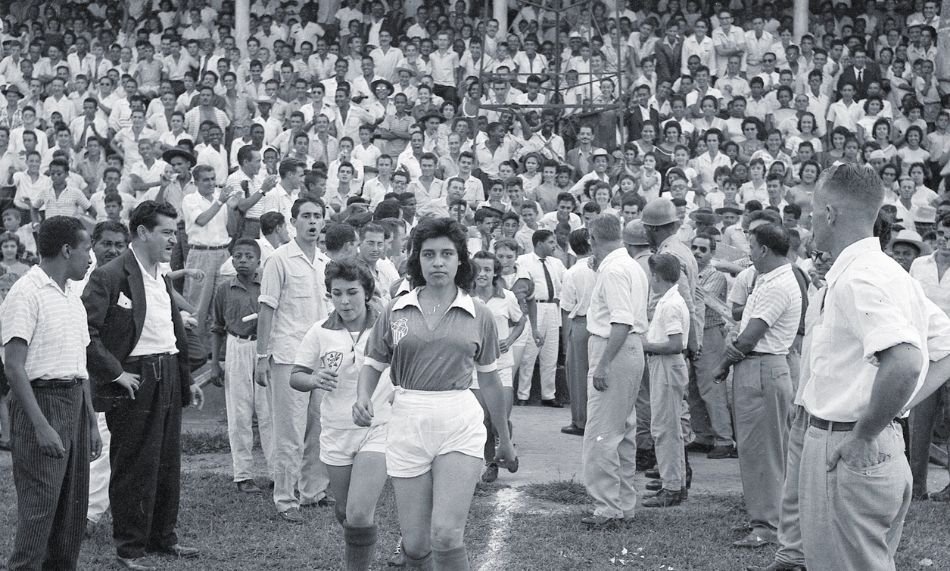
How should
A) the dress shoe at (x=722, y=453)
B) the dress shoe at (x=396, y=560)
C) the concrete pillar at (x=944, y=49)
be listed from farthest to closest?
the concrete pillar at (x=944, y=49), the dress shoe at (x=722, y=453), the dress shoe at (x=396, y=560)

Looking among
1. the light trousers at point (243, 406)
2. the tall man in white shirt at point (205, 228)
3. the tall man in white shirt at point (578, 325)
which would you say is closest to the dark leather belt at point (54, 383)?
the light trousers at point (243, 406)

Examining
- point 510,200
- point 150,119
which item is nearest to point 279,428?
point 510,200

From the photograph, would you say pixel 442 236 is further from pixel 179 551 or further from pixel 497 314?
pixel 497 314

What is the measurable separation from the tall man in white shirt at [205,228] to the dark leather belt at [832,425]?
948cm

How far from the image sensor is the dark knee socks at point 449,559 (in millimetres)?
4805

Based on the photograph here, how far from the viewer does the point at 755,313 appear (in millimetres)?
6719

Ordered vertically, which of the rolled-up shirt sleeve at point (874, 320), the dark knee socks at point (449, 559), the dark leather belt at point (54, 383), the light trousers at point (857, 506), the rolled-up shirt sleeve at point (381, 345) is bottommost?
the dark knee socks at point (449, 559)

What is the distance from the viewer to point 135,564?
20.6 ft

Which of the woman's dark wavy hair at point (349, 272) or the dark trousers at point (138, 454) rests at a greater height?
the woman's dark wavy hair at point (349, 272)

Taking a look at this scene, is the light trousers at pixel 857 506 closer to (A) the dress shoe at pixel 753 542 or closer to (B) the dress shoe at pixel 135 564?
(A) the dress shoe at pixel 753 542

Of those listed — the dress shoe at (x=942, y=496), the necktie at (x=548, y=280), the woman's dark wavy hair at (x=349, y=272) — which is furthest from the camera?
the necktie at (x=548, y=280)

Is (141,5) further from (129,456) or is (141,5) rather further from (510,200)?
(129,456)

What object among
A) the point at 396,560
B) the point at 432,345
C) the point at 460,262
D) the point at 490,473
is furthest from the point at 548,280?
the point at 432,345

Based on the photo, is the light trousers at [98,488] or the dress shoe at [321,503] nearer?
the light trousers at [98,488]
